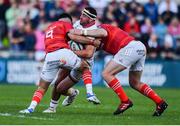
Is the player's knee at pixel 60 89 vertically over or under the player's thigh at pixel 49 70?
under

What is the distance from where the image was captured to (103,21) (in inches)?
1147

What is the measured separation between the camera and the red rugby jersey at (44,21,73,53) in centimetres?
1536

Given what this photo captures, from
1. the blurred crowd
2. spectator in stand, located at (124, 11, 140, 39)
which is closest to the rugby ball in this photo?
the blurred crowd

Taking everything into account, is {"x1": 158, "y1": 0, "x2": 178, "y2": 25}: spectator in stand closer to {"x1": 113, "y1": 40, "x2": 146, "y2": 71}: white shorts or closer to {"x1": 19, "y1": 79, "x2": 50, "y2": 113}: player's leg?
{"x1": 113, "y1": 40, "x2": 146, "y2": 71}: white shorts

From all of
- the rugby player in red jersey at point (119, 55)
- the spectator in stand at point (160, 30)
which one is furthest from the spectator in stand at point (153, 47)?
the rugby player in red jersey at point (119, 55)

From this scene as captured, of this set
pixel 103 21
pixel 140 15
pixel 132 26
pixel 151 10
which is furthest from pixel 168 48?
pixel 103 21

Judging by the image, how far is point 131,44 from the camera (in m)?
15.8

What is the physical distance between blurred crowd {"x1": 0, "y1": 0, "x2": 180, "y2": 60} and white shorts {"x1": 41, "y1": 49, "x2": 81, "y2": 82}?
513 inches

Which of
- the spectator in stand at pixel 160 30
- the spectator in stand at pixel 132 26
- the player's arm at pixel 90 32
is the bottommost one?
the spectator in stand at pixel 160 30

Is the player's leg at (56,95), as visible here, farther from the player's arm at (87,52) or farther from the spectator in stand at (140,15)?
the spectator in stand at (140,15)

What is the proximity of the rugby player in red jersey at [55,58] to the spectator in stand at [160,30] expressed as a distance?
46.2 ft

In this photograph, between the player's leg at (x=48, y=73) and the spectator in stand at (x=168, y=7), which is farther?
the spectator in stand at (x=168, y=7)

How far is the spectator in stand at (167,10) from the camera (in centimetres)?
2975

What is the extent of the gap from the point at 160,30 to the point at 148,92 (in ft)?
45.3
